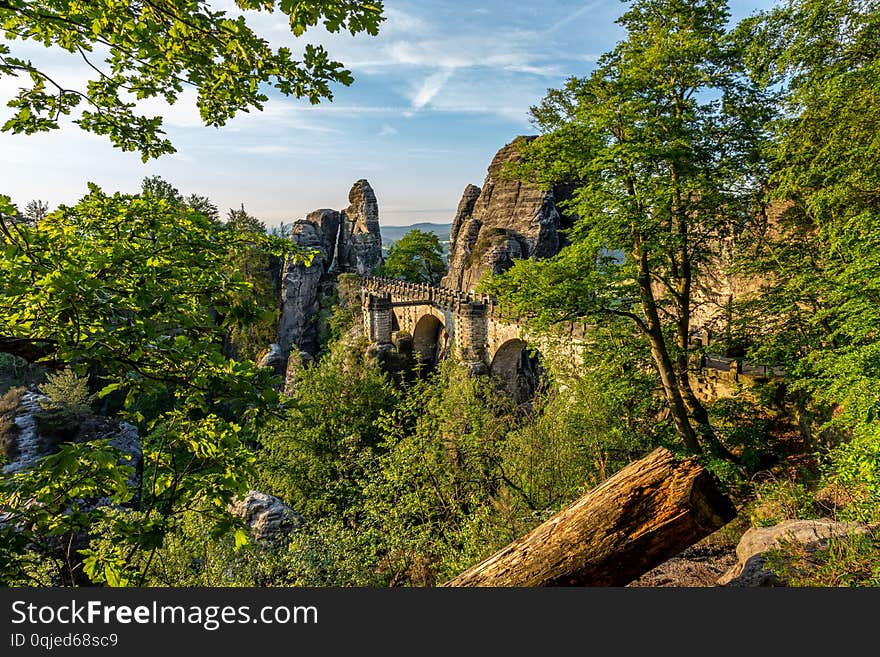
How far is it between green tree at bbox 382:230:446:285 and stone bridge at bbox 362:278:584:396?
36.8ft

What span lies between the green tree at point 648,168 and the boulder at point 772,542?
9.63ft

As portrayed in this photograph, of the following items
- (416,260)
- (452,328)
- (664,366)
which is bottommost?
(664,366)

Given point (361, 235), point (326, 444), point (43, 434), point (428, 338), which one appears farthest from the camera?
point (361, 235)

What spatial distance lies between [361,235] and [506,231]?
16648 mm

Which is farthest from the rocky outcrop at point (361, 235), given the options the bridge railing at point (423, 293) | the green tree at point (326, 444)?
the green tree at point (326, 444)

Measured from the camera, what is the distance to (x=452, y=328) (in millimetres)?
25047

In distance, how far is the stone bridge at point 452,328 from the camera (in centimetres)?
2188

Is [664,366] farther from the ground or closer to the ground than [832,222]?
closer to the ground

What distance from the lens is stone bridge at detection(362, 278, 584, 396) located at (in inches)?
861

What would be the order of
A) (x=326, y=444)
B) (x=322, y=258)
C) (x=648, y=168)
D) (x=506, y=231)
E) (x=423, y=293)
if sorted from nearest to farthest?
1. (x=648, y=168)
2. (x=326, y=444)
3. (x=423, y=293)
4. (x=506, y=231)
5. (x=322, y=258)

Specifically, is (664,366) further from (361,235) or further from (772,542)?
(361,235)

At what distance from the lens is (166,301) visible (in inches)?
120

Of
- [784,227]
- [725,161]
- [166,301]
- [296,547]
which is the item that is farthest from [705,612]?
[784,227]

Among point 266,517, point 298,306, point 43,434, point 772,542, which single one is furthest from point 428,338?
point 772,542
